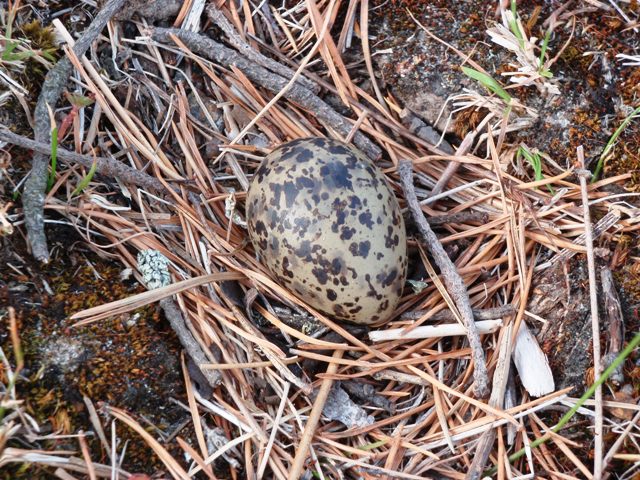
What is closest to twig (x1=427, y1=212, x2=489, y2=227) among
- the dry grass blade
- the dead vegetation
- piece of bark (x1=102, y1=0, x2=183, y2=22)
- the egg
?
the dead vegetation


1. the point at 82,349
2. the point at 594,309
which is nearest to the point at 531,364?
the point at 594,309

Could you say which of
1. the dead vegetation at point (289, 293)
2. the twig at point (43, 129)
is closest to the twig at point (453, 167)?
the dead vegetation at point (289, 293)

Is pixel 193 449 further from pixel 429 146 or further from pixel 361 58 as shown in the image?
pixel 361 58

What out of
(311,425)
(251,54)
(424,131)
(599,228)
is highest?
(251,54)

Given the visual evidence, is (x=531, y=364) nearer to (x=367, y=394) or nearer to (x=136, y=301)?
(x=367, y=394)

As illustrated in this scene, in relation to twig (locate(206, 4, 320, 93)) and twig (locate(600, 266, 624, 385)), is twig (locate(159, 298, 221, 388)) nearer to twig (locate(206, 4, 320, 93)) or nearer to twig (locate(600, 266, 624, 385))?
twig (locate(206, 4, 320, 93))

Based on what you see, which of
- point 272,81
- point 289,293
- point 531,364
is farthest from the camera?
point 272,81

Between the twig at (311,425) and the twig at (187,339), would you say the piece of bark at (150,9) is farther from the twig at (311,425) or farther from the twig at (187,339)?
the twig at (311,425)
